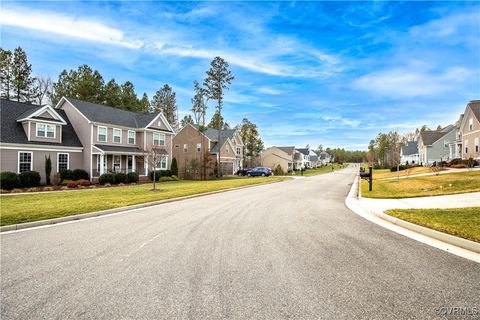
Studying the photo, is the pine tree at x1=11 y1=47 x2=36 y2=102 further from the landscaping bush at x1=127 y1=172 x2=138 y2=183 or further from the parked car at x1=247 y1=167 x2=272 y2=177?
the parked car at x1=247 y1=167 x2=272 y2=177

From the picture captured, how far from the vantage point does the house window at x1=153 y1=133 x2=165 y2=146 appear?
34.6 m

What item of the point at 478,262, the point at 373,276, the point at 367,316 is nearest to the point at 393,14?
the point at 478,262

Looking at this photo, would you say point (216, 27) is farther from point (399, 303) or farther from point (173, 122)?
point (173, 122)

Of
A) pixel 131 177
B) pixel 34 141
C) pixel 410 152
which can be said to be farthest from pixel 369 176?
pixel 410 152

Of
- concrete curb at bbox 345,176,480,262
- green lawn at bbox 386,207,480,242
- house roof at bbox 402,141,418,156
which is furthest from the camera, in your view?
house roof at bbox 402,141,418,156

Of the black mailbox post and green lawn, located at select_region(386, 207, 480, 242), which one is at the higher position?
the black mailbox post

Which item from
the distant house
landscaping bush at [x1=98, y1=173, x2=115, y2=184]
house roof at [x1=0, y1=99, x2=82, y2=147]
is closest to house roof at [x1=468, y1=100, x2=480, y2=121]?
landscaping bush at [x1=98, y1=173, x2=115, y2=184]

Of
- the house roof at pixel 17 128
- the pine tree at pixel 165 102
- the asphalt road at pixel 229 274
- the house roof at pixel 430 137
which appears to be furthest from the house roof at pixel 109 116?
the house roof at pixel 430 137

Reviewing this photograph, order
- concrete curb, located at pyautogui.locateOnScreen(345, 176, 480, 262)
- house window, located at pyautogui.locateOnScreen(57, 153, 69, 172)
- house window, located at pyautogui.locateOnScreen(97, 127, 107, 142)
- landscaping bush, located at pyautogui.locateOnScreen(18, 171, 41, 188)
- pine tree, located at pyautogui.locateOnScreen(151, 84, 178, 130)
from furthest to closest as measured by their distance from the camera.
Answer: pine tree, located at pyautogui.locateOnScreen(151, 84, 178, 130) → house window, located at pyautogui.locateOnScreen(97, 127, 107, 142) → house window, located at pyautogui.locateOnScreen(57, 153, 69, 172) → landscaping bush, located at pyautogui.locateOnScreen(18, 171, 41, 188) → concrete curb, located at pyautogui.locateOnScreen(345, 176, 480, 262)

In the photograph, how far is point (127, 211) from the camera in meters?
11.0

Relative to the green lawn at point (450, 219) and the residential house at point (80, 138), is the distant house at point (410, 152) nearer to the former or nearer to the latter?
the residential house at point (80, 138)

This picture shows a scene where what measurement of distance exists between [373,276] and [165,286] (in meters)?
3.22

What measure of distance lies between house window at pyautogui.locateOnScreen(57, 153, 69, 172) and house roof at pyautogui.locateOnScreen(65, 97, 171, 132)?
457cm

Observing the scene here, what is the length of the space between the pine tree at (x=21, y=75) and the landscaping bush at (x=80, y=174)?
978 inches
